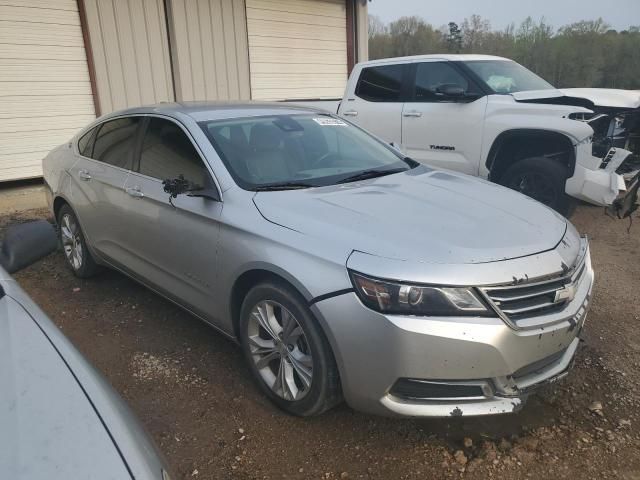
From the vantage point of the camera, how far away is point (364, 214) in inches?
106

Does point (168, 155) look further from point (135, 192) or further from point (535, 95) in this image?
point (535, 95)

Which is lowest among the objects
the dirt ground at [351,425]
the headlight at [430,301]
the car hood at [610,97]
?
the dirt ground at [351,425]

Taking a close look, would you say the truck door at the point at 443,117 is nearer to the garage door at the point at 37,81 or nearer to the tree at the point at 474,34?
the garage door at the point at 37,81

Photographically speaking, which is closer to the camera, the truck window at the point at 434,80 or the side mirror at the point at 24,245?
the side mirror at the point at 24,245

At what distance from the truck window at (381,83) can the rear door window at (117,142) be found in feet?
12.5

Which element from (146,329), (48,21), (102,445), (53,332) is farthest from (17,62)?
(102,445)

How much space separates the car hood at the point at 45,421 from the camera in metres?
1.19

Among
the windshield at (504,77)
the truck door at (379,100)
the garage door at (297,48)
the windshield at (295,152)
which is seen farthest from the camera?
the garage door at (297,48)

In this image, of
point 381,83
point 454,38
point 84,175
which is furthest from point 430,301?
point 454,38

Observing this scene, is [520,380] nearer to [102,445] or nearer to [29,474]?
[102,445]

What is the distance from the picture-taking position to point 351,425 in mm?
2775

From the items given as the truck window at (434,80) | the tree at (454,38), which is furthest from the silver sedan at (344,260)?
the tree at (454,38)

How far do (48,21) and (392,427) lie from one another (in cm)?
812

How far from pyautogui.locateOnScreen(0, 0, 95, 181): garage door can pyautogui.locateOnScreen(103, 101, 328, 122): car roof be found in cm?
479
